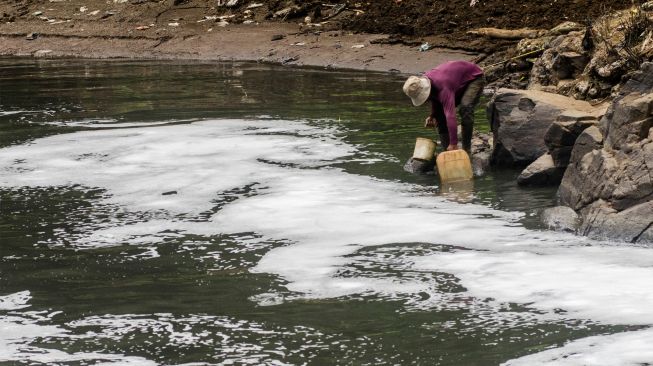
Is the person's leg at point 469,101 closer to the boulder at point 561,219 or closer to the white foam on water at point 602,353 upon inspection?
the boulder at point 561,219

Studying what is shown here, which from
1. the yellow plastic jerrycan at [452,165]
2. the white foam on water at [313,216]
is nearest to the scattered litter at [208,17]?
Answer: the white foam on water at [313,216]

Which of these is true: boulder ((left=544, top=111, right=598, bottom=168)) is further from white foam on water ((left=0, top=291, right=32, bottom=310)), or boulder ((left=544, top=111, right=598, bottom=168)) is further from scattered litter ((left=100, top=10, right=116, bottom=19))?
scattered litter ((left=100, top=10, right=116, bottom=19))

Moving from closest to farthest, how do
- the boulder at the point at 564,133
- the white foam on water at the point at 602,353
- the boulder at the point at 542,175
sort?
1. the white foam on water at the point at 602,353
2. the boulder at the point at 564,133
3. the boulder at the point at 542,175

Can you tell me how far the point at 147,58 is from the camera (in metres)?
25.3

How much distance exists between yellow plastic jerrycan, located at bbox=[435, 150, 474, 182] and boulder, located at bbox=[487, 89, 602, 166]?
2.61 ft

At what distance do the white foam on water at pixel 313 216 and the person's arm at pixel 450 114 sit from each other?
635 millimetres

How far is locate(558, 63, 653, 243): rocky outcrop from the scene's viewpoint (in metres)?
9.19

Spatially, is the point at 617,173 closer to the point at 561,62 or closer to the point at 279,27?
the point at 561,62

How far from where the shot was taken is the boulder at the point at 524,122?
1212cm

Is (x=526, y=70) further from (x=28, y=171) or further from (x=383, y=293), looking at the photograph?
(x=383, y=293)

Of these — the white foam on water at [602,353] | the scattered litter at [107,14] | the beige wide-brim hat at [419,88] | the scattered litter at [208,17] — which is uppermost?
the scattered litter at [107,14]

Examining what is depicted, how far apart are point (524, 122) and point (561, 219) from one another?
2682mm

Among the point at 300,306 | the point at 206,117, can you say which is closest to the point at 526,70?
the point at 206,117

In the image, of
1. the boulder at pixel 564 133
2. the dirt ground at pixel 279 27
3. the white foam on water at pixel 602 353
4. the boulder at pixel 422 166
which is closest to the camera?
the white foam on water at pixel 602 353
